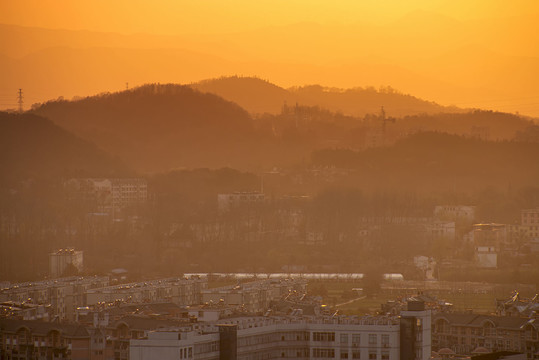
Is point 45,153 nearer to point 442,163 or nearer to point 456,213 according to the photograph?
point 442,163

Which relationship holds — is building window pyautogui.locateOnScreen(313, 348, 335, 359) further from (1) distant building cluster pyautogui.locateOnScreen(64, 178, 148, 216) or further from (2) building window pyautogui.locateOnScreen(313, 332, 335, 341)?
(1) distant building cluster pyautogui.locateOnScreen(64, 178, 148, 216)

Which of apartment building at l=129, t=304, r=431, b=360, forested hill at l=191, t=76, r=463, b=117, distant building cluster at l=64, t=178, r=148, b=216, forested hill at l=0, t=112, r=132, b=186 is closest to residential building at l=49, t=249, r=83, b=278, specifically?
distant building cluster at l=64, t=178, r=148, b=216

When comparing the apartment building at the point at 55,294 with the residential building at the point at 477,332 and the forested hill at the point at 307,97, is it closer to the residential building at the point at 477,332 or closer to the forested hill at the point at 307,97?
the residential building at the point at 477,332

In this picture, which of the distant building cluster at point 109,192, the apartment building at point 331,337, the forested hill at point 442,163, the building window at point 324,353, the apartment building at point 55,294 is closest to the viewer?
the apartment building at point 331,337

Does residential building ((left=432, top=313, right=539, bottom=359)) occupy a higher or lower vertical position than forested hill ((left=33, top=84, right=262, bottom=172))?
lower

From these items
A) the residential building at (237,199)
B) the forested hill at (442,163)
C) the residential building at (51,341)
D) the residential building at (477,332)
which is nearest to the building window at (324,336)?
the residential building at (51,341)

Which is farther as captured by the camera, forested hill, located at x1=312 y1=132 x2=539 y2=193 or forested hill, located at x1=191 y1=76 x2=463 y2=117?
forested hill, located at x1=191 y1=76 x2=463 y2=117
